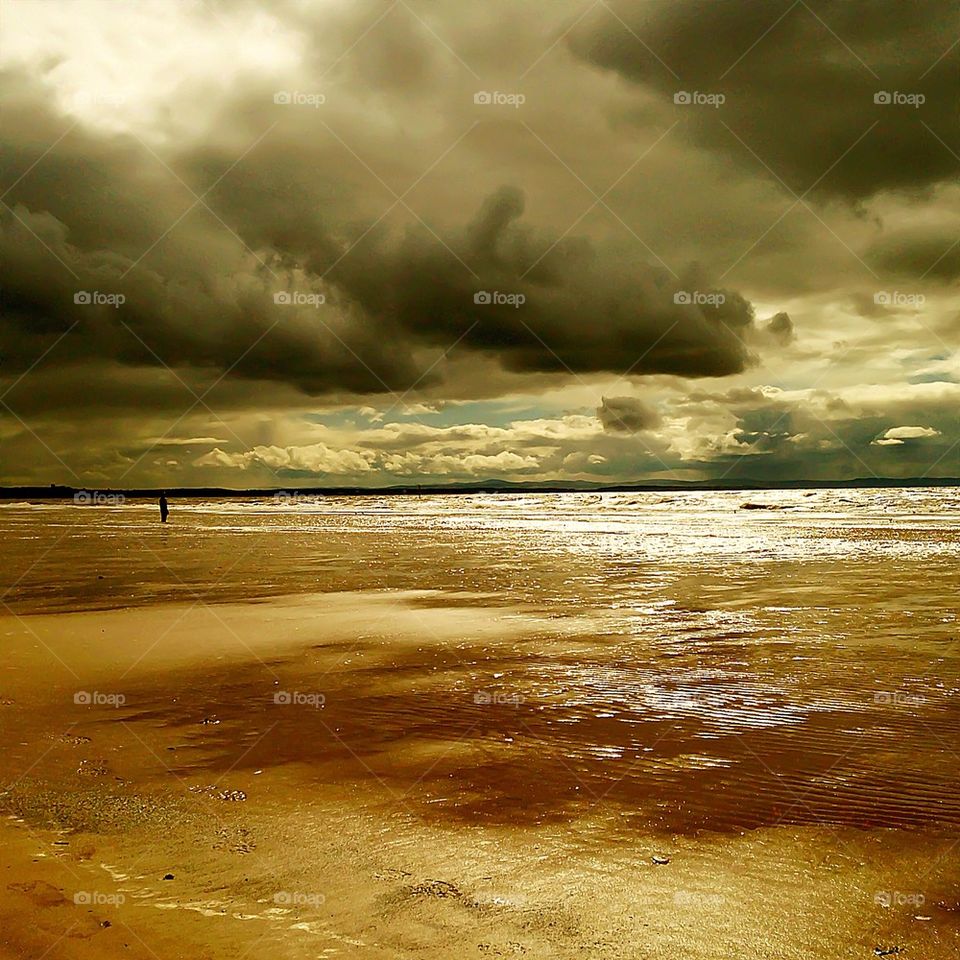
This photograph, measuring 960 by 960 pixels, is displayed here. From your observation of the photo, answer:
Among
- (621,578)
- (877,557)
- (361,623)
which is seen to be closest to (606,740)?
(361,623)

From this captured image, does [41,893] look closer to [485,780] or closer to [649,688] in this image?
[485,780]

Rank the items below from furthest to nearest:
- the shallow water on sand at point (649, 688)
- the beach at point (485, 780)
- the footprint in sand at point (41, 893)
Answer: the shallow water on sand at point (649, 688) → the footprint in sand at point (41, 893) → the beach at point (485, 780)

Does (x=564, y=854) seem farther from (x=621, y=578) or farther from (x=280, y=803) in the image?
(x=621, y=578)

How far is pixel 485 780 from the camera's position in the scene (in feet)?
19.5

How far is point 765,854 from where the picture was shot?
472 centimetres

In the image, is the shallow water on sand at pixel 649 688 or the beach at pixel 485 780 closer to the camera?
the beach at pixel 485 780

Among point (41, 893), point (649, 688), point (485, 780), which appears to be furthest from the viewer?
point (649, 688)

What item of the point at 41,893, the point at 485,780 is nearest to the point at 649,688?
the point at 485,780

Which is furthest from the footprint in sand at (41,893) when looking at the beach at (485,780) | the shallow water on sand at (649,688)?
the shallow water on sand at (649,688)

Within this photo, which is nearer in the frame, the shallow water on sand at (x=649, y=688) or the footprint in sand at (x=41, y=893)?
the footprint in sand at (x=41, y=893)

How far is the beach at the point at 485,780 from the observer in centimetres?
402

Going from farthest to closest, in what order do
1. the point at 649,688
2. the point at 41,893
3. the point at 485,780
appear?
1. the point at 649,688
2. the point at 485,780
3. the point at 41,893

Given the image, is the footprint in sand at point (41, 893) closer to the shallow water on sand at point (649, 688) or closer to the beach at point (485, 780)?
the beach at point (485, 780)

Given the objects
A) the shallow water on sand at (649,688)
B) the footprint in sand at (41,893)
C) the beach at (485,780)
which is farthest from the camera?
the shallow water on sand at (649,688)
